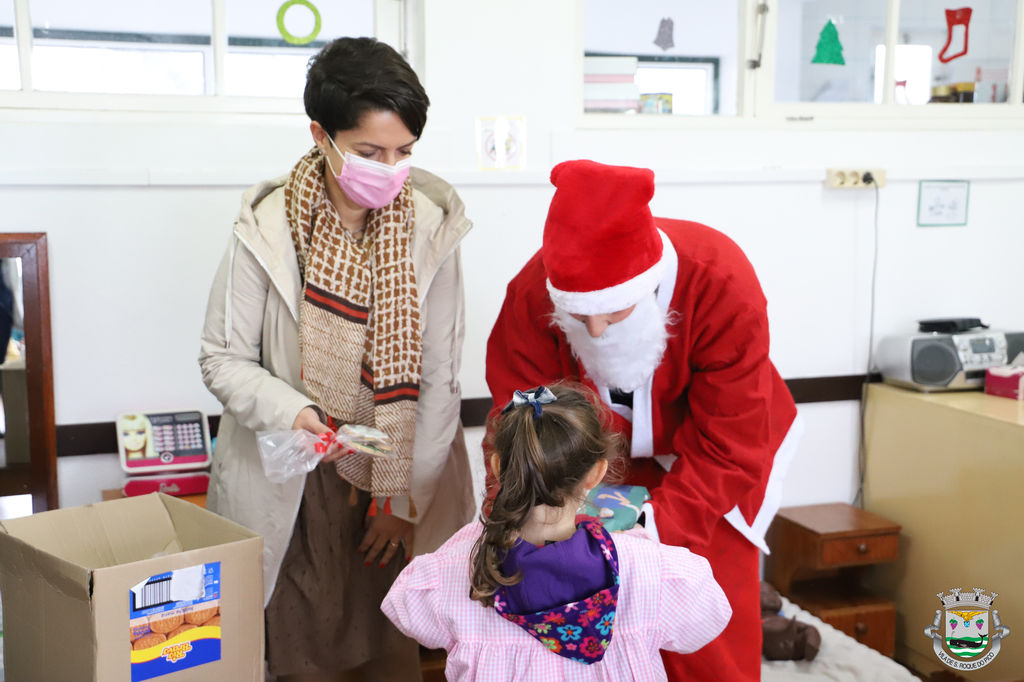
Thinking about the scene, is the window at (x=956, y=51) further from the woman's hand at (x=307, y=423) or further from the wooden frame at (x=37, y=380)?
the wooden frame at (x=37, y=380)

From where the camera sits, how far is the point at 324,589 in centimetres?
176

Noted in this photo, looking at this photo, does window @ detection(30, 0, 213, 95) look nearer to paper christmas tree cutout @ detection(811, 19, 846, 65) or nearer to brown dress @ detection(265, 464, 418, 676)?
brown dress @ detection(265, 464, 418, 676)

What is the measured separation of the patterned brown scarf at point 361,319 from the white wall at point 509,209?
2.77 feet

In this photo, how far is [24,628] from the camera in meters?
1.46

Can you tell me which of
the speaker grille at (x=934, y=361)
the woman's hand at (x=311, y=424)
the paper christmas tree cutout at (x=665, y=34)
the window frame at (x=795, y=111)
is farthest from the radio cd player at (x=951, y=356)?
the woman's hand at (x=311, y=424)

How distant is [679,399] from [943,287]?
1830 mm

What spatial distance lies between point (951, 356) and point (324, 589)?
82.7 inches

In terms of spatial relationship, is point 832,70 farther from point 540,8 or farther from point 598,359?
point 598,359

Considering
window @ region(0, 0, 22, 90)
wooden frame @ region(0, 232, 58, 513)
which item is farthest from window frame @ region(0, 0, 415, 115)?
wooden frame @ region(0, 232, 58, 513)

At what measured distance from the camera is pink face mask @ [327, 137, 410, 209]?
1604 millimetres

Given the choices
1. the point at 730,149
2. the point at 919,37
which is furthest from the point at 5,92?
the point at 919,37

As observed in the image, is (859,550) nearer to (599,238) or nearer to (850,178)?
(850,178)

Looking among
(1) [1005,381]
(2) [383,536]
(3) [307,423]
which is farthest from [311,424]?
(1) [1005,381]

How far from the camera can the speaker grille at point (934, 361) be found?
2.86 meters
